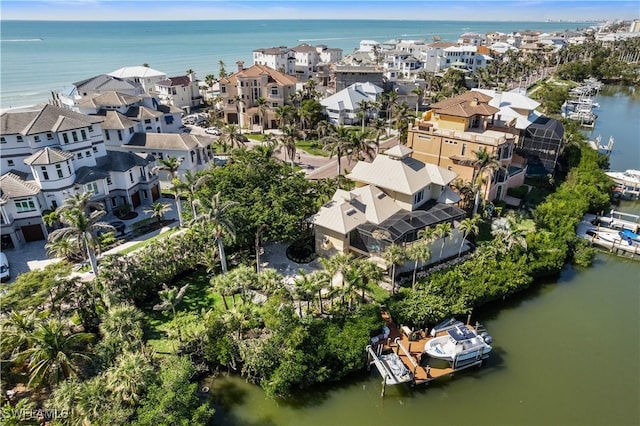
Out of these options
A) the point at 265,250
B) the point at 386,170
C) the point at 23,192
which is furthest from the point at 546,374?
the point at 23,192

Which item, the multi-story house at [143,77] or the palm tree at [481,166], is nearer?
the palm tree at [481,166]

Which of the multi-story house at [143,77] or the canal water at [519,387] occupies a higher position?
the multi-story house at [143,77]

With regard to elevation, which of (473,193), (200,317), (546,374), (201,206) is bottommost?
(546,374)

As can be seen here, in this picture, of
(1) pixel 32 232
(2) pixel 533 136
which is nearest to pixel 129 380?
(1) pixel 32 232

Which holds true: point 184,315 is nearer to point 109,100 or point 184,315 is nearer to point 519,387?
point 519,387

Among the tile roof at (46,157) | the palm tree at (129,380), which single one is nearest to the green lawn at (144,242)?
the tile roof at (46,157)

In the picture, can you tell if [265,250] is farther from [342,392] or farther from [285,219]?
[342,392]

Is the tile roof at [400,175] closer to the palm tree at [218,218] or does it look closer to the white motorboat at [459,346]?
the white motorboat at [459,346]
